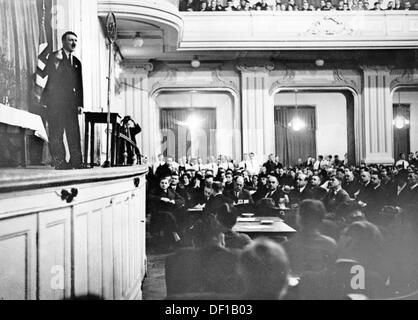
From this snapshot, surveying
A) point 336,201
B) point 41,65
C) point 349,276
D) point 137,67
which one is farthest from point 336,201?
point 137,67

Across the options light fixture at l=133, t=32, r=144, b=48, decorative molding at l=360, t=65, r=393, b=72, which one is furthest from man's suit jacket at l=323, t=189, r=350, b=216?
decorative molding at l=360, t=65, r=393, b=72

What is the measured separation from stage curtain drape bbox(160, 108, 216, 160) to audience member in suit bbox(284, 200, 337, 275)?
5.34m

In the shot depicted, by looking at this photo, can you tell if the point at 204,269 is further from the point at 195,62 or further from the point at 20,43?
the point at 195,62

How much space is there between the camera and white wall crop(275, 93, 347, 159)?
9305mm

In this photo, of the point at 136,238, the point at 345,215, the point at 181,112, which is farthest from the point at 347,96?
the point at 136,238

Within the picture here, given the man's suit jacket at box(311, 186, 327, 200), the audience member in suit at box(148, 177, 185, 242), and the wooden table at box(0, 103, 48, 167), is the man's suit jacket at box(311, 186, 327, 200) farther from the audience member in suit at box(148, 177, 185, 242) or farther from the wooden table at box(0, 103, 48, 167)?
the wooden table at box(0, 103, 48, 167)

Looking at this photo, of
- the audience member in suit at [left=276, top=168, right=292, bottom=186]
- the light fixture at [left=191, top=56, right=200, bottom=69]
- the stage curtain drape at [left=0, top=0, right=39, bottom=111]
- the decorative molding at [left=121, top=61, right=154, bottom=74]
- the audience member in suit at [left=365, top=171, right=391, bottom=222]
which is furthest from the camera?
the light fixture at [left=191, top=56, right=200, bottom=69]

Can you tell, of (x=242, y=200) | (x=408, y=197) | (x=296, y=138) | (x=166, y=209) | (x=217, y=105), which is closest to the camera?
(x=408, y=197)

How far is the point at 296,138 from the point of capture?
10141 millimetres

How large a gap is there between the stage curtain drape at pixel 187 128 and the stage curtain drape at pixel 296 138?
2167 mm

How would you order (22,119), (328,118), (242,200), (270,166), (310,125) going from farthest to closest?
(310,125)
(328,118)
(270,166)
(242,200)
(22,119)

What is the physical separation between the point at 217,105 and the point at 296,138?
244 centimetres

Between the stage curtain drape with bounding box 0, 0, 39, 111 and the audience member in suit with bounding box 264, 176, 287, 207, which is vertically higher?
the stage curtain drape with bounding box 0, 0, 39, 111
